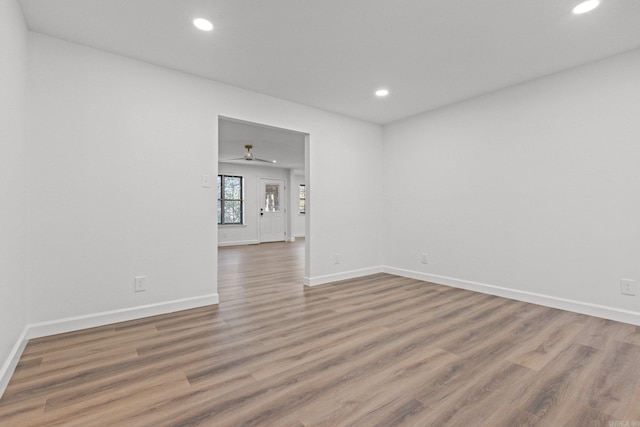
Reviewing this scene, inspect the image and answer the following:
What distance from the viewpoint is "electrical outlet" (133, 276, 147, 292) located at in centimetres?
276

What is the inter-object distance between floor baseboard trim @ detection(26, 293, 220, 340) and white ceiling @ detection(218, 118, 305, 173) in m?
2.36

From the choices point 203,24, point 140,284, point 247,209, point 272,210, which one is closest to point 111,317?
point 140,284

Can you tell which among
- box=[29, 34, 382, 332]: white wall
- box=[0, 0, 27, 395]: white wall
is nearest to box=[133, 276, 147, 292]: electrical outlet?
box=[29, 34, 382, 332]: white wall

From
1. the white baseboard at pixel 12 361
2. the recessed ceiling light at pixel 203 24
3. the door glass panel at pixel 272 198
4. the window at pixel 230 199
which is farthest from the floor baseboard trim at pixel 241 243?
the recessed ceiling light at pixel 203 24

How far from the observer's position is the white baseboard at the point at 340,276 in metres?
4.05

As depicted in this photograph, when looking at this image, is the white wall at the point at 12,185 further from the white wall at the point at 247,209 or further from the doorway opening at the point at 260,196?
the white wall at the point at 247,209

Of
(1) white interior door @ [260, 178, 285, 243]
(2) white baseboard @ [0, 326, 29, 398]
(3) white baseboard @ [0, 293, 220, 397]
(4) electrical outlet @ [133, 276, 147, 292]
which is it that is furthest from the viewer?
(1) white interior door @ [260, 178, 285, 243]

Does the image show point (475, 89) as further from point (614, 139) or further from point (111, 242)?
point (111, 242)

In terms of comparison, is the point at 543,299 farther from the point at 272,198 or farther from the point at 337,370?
the point at 272,198

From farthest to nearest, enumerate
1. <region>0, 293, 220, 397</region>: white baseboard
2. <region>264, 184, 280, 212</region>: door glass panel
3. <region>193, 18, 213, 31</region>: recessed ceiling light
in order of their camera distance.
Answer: <region>264, 184, 280, 212</region>: door glass panel < <region>193, 18, 213, 31</region>: recessed ceiling light < <region>0, 293, 220, 397</region>: white baseboard

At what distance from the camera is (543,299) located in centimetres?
314

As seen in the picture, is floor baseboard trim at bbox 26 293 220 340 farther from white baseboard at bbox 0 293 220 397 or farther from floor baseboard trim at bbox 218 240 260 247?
floor baseboard trim at bbox 218 240 260 247

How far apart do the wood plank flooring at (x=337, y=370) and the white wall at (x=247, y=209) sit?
6290mm

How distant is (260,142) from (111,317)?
4.40m
